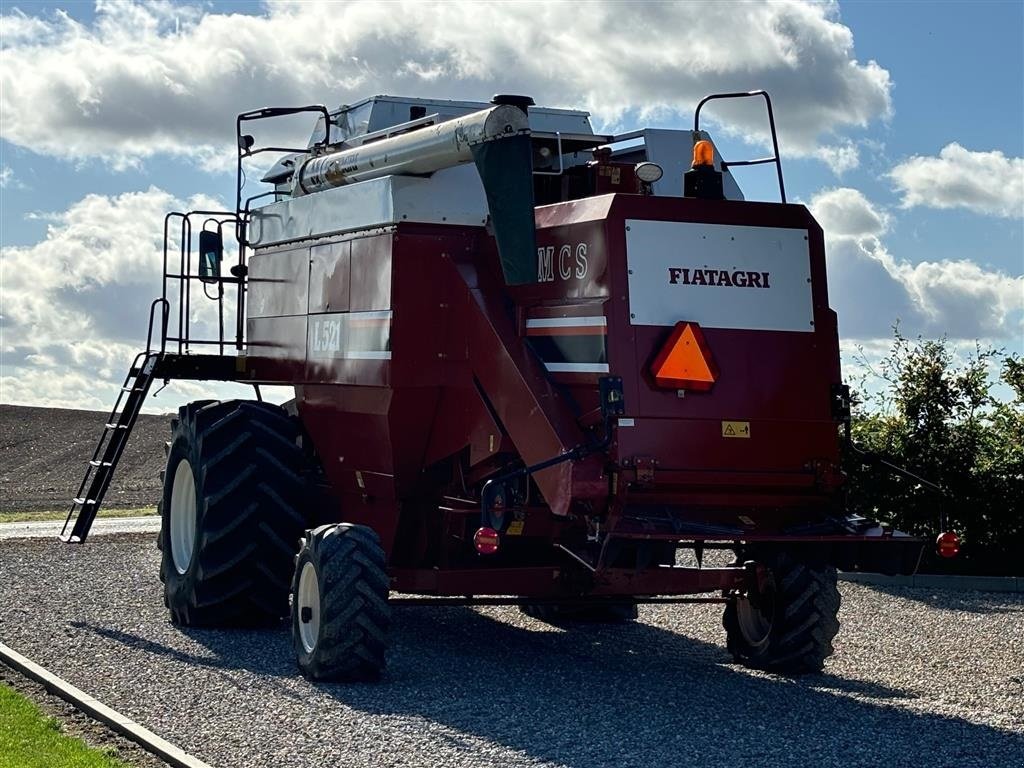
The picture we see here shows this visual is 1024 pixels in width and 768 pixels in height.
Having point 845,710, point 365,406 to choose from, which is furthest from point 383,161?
point 845,710

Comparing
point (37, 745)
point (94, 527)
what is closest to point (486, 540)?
point (37, 745)

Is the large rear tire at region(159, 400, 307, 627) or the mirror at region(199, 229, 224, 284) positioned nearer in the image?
the large rear tire at region(159, 400, 307, 627)

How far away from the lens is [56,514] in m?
28.1

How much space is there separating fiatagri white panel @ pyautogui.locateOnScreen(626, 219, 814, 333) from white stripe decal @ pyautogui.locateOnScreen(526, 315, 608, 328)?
21 cm

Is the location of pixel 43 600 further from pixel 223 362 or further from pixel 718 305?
pixel 718 305

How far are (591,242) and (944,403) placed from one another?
989 cm

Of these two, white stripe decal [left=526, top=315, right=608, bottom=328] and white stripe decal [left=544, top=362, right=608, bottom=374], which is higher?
white stripe decal [left=526, top=315, right=608, bottom=328]

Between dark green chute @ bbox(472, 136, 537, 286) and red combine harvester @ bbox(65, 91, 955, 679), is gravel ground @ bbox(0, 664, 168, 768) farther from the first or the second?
dark green chute @ bbox(472, 136, 537, 286)

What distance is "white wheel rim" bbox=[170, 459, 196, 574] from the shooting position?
46.0ft

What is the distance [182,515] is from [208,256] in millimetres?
2485

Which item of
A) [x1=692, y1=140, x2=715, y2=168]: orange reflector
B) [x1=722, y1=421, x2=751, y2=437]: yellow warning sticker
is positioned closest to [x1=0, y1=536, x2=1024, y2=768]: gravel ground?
[x1=722, y1=421, x2=751, y2=437]: yellow warning sticker

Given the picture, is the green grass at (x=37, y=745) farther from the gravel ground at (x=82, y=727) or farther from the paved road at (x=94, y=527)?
the paved road at (x=94, y=527)

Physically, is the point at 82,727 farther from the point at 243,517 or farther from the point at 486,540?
the point at 243,517

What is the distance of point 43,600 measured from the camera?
1516cm
